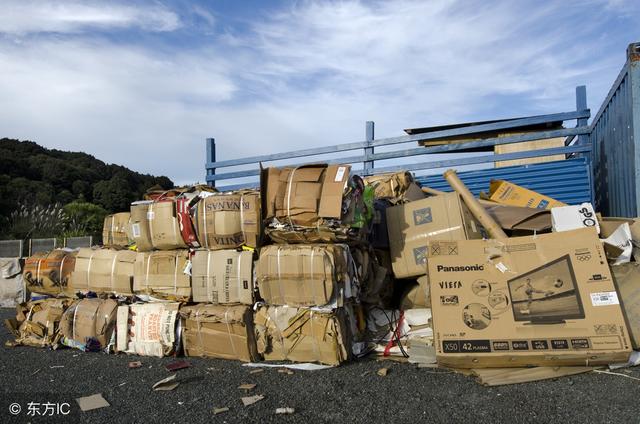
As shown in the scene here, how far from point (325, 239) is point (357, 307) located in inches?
29.4

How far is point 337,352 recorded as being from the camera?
3807mm

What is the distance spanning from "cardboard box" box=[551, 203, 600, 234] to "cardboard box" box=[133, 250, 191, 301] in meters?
3.39

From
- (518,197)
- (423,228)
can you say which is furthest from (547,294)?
(518,197)

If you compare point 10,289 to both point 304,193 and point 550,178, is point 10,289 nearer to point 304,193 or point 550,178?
point 304,193

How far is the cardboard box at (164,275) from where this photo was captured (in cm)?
458

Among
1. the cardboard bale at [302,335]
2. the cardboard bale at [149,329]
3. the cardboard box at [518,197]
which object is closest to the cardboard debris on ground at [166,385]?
the cardboard bale at [302,335]

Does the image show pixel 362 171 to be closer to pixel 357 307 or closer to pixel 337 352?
pixel 357 307

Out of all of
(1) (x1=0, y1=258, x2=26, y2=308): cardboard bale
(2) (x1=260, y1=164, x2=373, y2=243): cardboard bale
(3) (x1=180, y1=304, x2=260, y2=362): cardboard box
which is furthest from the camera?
(1) (x1=0, y1=258, x2=26, y2=308): cardboard bale

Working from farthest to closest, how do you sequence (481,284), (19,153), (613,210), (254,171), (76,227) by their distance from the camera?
(19,153) < (76,227) < (254,171) < (613,210) < (481,284)

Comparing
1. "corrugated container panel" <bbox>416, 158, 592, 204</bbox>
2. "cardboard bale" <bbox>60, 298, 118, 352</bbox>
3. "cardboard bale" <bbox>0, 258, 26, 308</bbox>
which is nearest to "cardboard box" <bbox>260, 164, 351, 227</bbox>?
"cardboard bale" <bbox>60, 298, 118, 352</bbox>

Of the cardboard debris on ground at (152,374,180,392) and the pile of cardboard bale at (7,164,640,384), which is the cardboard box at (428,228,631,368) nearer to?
the pile of cardboard bale at (7,164,640,384)

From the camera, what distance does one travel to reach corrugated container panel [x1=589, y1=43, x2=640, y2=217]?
4.15 meters

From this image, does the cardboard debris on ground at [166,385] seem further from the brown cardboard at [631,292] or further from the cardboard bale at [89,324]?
the brown cardboard at [631,292]

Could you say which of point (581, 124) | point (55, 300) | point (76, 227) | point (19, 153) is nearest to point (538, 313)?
point (581, 124)
